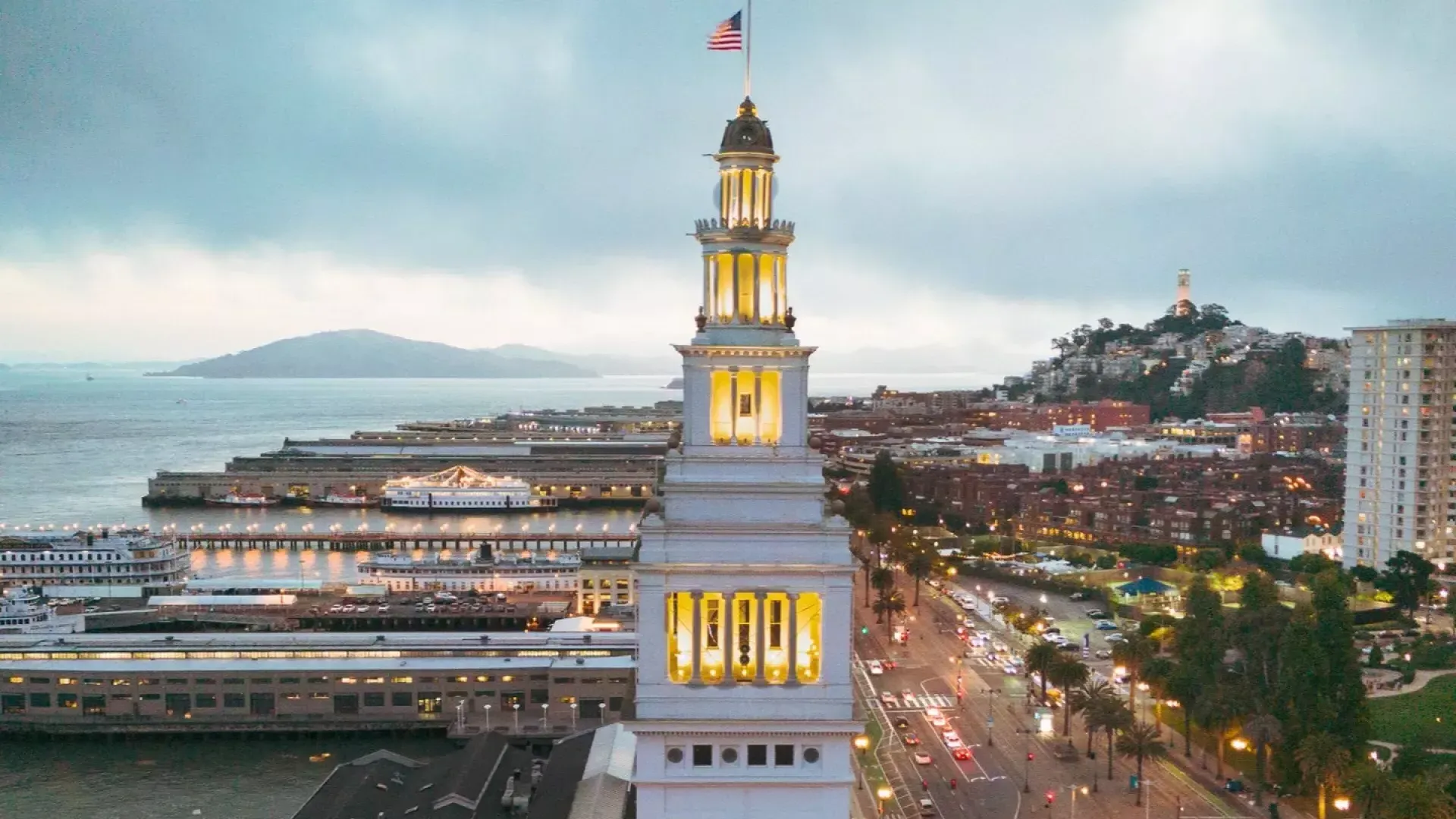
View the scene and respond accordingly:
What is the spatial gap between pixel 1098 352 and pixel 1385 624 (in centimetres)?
15223

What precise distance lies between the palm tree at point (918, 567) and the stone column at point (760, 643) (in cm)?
4031

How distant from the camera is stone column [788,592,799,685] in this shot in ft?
55.8

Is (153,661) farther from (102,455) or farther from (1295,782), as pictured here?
(102,455)

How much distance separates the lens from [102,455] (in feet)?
492

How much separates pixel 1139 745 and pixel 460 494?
8093 centimetres

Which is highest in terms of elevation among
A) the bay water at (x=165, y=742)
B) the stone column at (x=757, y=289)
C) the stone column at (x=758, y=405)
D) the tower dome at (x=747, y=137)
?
the tower dome at (x=747, y=137)

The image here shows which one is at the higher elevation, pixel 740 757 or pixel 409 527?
pixel 740 757

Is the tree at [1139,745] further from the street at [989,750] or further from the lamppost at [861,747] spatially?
the lamppost at [861,747]

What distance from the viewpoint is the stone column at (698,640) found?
55.7 ft

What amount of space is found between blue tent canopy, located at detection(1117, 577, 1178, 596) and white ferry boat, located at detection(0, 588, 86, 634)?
163ft

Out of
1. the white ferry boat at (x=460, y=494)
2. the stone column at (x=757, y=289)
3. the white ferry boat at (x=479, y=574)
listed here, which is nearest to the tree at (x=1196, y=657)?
the stone column at (x=757, y=289)

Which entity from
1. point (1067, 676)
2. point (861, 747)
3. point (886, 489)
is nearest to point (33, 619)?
point (861, 747)

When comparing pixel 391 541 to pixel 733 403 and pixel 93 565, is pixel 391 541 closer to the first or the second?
pixel 93 565

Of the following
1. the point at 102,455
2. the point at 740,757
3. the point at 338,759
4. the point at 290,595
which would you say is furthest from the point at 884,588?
the point at 102,455
